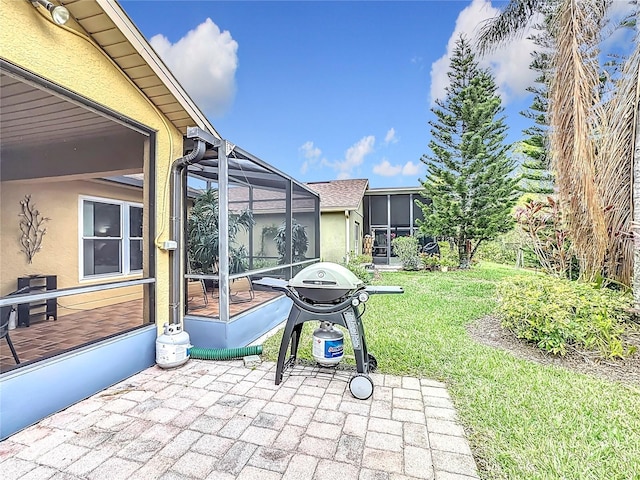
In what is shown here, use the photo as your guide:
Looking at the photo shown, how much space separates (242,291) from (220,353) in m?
1.72

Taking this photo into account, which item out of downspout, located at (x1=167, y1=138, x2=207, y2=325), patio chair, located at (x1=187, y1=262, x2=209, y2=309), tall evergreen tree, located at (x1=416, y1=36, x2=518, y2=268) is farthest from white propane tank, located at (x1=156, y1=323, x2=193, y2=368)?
tall evergreen tree, located at (x1=416, y1=36, x2=518, y2=268)

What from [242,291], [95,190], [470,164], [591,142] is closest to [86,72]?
[242,291]

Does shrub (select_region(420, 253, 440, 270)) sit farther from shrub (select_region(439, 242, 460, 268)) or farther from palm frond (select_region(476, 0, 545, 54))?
palm frond (select_region(476, 0, 545, 54))

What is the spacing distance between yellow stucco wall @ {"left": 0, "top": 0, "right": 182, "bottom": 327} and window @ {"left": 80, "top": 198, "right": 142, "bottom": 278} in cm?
297

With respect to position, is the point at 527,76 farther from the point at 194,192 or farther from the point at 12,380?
the point at 12,380

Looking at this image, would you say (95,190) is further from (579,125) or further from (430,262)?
(430,262)

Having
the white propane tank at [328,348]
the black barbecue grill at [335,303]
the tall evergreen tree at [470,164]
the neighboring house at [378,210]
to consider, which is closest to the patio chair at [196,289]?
the black barbecue grill at [335,303]

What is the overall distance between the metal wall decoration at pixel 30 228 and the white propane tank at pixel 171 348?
10.9ft

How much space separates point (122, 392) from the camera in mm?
3012

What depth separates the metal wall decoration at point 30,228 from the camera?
512cm

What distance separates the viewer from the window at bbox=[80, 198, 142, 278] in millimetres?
5828

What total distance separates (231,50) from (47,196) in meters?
8.80

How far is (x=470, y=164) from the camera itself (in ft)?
45.1

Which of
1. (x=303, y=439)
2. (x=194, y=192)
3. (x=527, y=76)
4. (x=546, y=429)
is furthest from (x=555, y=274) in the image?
(x=527, y=76)
